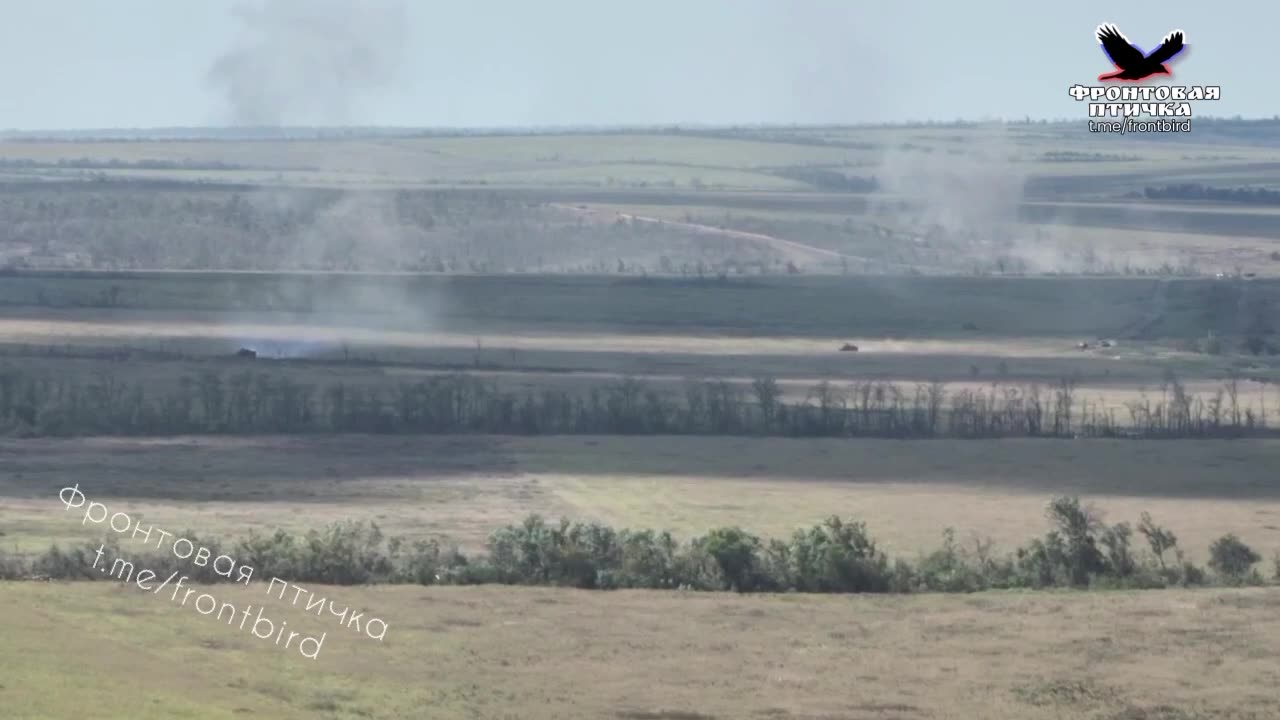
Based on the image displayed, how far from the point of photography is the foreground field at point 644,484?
61.7 meters

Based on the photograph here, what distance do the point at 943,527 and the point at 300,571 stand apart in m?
20.2

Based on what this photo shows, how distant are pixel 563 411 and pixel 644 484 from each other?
1418cm

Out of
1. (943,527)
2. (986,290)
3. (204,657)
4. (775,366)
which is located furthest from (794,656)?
(986,290)

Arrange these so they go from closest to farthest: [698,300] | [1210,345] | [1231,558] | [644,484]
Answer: [1231,558] < [644,484] < [1210,345] < [698,300]

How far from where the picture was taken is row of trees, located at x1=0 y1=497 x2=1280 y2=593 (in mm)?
50344

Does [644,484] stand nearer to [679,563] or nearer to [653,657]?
[679,563]

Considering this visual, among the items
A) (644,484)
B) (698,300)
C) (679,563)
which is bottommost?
(679,563)

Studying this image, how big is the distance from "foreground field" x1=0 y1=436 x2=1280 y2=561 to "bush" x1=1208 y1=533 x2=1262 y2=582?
1955 millimetres

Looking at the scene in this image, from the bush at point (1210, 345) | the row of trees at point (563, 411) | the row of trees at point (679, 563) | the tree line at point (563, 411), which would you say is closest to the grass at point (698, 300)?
the bush at point (1210, 345)

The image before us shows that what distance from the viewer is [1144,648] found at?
4453 centimetres

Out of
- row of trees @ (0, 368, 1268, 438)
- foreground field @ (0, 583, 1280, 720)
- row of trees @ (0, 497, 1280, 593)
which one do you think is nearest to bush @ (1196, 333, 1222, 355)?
row of trees @ (0, 368, 1268, 438)

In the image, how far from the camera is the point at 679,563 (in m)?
52.0

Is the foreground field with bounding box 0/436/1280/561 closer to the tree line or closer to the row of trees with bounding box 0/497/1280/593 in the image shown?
the tree line

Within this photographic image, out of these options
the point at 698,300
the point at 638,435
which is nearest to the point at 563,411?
the point at 638,435
